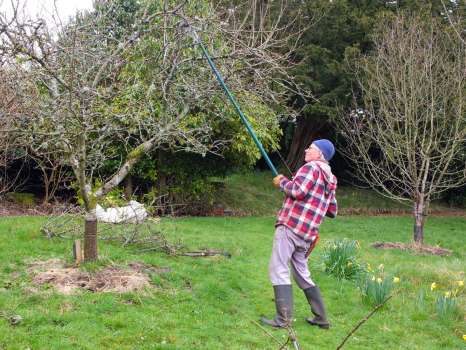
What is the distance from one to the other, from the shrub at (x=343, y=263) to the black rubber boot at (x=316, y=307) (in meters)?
1.95

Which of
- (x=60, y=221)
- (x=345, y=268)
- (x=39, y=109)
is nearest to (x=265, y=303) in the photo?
(x=345, y=268)

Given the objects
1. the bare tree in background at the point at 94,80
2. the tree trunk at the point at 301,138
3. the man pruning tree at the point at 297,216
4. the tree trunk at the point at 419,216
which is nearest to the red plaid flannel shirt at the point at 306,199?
the man pruning tree at the point at 297,216

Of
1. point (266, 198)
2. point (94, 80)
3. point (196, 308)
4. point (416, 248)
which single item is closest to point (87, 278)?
point (196, 308)

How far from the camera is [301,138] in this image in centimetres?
2284

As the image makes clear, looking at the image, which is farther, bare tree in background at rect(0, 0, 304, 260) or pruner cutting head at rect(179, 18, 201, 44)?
pruner cutting head at rect(179, 18, 201, 44)

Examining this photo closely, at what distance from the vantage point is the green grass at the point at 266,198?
686 inches

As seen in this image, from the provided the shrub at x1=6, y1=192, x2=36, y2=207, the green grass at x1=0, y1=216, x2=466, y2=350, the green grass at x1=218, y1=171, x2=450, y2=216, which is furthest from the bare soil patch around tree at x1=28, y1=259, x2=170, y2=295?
the green grass at x1=218, y1=171, x2=450, y2=216

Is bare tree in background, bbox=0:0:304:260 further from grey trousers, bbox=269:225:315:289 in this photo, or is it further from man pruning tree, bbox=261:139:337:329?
grey trousers, bbox=269:225:315:289

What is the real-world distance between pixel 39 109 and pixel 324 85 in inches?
611

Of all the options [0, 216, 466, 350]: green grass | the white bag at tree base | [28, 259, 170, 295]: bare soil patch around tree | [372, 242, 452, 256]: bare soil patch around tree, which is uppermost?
the white bag at tree base

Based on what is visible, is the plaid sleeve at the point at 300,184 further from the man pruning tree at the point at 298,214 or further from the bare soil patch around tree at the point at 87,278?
the bare soil patch around tree at the point at 87,278

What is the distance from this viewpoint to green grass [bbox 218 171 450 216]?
17422 millimetres

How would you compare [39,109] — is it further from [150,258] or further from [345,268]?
[345,268]

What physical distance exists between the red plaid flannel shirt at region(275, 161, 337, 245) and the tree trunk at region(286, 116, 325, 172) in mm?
17037
